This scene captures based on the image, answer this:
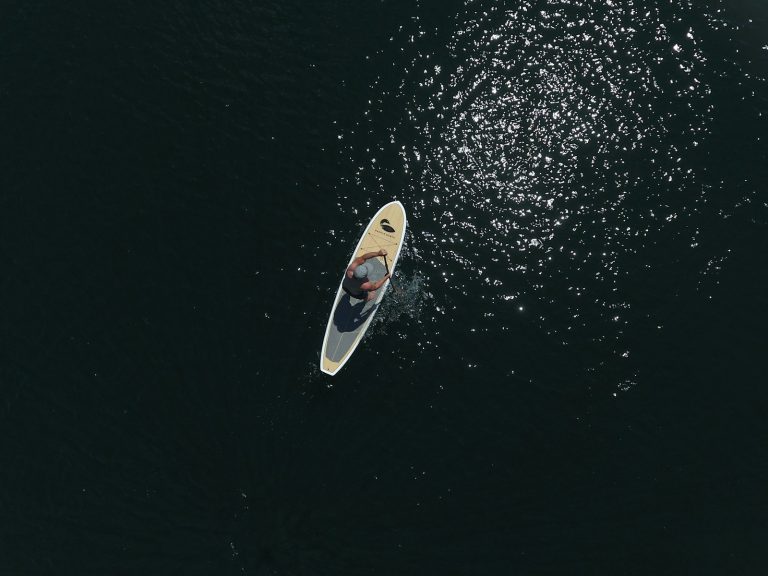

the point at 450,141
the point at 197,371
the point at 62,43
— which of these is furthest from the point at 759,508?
the point at 62,43

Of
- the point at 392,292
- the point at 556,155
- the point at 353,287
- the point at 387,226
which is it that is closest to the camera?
the point at 353,287

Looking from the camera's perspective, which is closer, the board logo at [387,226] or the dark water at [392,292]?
the dark water at [392,292]

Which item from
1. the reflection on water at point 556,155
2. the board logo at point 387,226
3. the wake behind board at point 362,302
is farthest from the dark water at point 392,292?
the board logo at point 387,226

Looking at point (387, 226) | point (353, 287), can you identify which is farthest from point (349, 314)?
point (387, 226)

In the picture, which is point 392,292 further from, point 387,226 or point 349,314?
point 387,226

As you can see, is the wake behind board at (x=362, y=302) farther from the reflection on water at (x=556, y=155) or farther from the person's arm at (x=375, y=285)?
the reflection on water at (x=556, y=155)

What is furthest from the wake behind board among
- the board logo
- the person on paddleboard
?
the person on paddleboard

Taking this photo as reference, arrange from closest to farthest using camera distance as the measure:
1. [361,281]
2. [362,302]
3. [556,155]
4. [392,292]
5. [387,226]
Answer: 1. [361,281]
2. [362,302]
3. [392,292]
4. [387,226]
5. [556,155]
